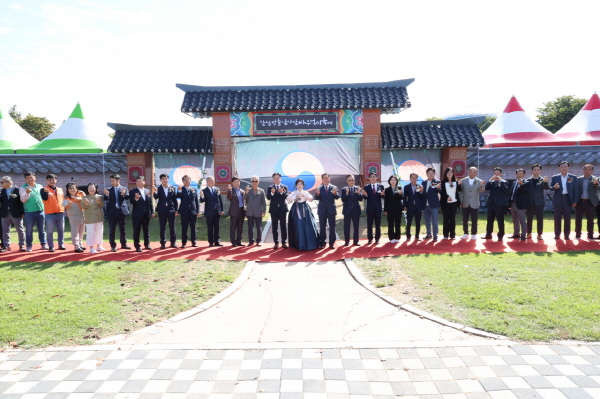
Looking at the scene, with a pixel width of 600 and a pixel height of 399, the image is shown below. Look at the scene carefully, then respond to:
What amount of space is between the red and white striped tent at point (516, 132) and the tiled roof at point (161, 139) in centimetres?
1531

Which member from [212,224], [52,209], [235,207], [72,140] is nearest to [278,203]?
[235,207]

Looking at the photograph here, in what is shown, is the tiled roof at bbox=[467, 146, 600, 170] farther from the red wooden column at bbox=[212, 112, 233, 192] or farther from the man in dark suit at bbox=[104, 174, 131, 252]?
the man in dark suit at bbox=[104, 174, 131, 252]

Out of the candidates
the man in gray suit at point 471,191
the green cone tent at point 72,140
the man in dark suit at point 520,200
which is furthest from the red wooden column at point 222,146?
the green cone tent at point 72,140

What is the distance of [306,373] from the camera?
378cm

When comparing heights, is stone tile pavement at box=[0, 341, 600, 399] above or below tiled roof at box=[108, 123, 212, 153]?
below

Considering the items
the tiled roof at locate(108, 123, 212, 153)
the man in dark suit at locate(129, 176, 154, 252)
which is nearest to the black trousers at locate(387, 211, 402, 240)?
the man in dark suit at locate(129, 176, 154, 252)

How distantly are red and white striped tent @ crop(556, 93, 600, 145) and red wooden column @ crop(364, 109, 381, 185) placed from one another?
13.2m

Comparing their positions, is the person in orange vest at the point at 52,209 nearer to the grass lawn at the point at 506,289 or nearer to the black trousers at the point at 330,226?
the black trousers at the point at 330,226

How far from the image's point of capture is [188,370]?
3.85 m

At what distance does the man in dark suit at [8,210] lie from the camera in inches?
369

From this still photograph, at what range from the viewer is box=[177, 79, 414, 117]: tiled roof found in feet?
46.5

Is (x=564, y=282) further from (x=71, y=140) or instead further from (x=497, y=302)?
(x=71, y=140)

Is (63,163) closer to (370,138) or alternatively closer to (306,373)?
(370,138)

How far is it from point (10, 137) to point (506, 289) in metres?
25.4
